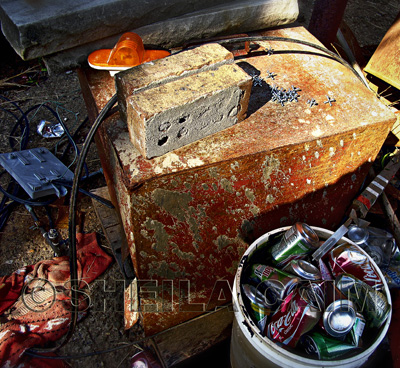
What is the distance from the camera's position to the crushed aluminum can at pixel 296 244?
1.50 metres

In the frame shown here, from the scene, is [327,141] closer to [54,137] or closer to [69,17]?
[69,17]

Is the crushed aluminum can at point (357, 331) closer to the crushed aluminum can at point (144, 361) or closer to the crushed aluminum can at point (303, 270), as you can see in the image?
the crushed aluminum can at point (303, 270)

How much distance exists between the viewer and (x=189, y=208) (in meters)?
1.52

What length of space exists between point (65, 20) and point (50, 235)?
4.34 feet

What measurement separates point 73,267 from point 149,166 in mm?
639

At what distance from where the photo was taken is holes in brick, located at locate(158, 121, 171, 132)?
137 centimetres

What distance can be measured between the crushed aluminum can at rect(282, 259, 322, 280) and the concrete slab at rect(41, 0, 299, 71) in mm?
1512

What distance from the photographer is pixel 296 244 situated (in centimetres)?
151

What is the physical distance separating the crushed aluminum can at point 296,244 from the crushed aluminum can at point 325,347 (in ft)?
1.11

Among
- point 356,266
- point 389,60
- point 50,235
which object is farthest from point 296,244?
point 389,60

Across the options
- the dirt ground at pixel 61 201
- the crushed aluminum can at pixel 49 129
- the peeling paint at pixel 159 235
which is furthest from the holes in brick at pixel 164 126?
the crushed aluminum can at pixel 49 129

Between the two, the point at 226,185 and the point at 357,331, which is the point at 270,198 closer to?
the point at 226,185

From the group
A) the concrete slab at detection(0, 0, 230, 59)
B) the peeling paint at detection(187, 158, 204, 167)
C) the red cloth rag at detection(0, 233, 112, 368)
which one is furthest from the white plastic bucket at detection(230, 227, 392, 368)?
the concrete slab at detection(0, 0, 230, 59)

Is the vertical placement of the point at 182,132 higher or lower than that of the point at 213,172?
higher
